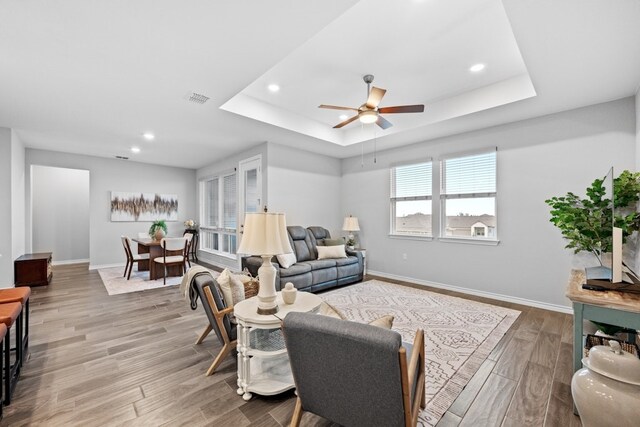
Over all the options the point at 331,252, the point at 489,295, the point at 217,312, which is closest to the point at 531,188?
the point at 489,295

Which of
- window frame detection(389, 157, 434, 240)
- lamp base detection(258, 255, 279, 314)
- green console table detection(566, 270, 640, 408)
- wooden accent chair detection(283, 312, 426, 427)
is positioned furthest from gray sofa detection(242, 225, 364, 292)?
green console table detection(566, 270, 640, 408)

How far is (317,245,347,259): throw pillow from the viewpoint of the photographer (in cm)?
513

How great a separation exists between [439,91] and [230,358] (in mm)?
4196

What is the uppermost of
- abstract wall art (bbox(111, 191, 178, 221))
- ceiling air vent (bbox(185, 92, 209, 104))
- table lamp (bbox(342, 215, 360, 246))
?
ceiling air vent (bbox(185, 92, 209, 104))

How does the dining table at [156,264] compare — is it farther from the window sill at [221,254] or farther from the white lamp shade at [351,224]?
the white lamp shade at [351,224]

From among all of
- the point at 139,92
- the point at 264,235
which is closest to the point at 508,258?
the point at 264,235

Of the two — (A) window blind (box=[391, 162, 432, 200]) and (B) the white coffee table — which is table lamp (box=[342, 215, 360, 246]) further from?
(B) the white coffee table

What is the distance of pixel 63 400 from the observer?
1982mm

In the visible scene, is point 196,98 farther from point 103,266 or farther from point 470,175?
point 103,266

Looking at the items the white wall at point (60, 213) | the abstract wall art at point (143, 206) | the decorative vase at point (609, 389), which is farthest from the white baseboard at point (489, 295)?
the white wall at point (60, 213)

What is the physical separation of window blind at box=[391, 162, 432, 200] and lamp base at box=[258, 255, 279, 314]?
4.05m

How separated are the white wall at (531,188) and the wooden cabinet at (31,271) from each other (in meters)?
6.77

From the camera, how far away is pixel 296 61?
3.16 m

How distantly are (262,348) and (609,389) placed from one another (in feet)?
6.75
